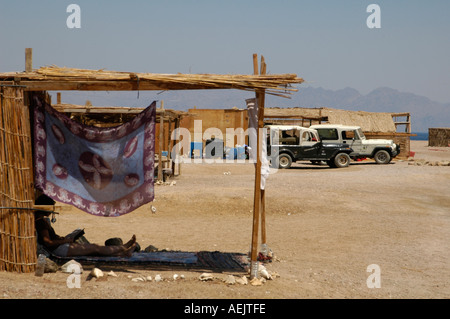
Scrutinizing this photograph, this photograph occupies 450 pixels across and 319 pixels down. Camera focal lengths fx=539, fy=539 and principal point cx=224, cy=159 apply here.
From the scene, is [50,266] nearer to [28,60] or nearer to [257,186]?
[28,60]

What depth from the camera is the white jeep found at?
2544 cm

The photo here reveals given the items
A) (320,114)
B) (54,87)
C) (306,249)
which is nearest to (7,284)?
(54,87)

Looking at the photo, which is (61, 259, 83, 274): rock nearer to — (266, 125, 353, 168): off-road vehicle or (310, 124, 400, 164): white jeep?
(266, 125, 353, 168): off-road vehicle

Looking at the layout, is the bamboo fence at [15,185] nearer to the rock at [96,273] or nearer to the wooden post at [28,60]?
the wooden post at [28,60]

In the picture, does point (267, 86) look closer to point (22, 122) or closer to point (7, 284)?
point (22, 122)

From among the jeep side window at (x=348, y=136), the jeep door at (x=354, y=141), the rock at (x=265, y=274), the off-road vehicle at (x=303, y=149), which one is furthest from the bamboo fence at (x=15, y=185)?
the jeep side window at (x=348, y=136)

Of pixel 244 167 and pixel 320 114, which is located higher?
pixel 320 114

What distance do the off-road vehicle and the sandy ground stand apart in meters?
6.06

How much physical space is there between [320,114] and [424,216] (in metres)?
20.6

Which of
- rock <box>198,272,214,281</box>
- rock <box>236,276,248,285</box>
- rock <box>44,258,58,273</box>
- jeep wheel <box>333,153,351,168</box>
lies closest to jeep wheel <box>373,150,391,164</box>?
jeep wheel <box>333,153,351,168</box>

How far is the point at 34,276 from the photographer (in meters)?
6.81

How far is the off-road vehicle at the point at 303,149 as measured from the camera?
2453cm

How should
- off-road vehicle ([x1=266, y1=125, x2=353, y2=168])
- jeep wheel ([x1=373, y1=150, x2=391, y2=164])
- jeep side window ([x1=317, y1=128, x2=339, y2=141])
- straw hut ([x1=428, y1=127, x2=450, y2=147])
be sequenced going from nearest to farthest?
1. off-road vehicle ([x1=266, y1=125, x2=353, y2=168])
2. jeep side window ([x1=317, y1=128, x2=339, y2=141])
3. jeep wheel ([x1=373, y1=150, x2=391, y2=164])
4. straw hut ([x1=428, y1=127, x2=450, y2=147])

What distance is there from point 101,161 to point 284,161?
1777 cm
